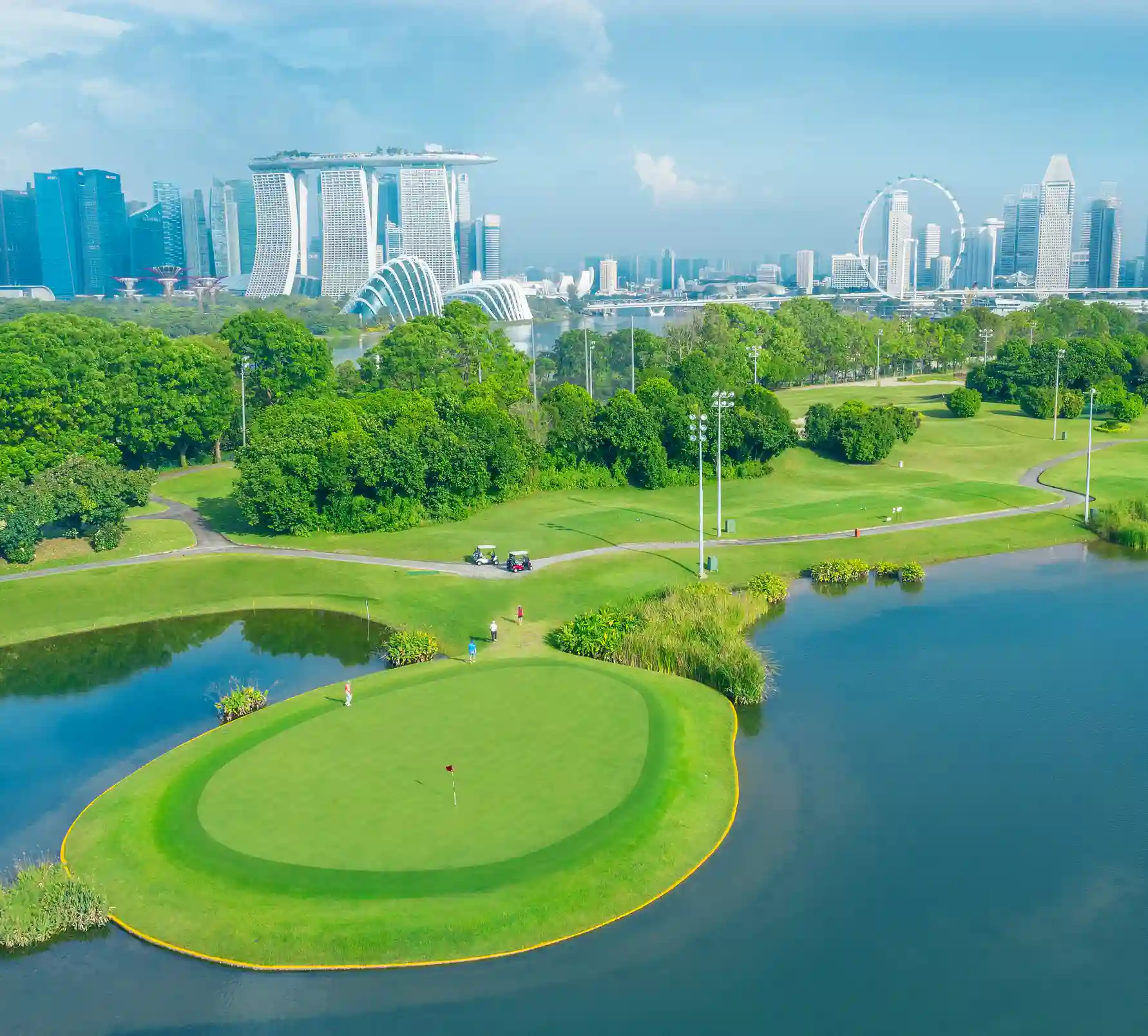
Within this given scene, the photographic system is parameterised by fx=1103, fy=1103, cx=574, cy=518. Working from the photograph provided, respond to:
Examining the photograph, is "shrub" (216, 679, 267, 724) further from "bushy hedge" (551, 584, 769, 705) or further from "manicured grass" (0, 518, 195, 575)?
"manicured grass" (0, 518, 195, 575)

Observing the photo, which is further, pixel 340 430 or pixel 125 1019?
pixel 340 430

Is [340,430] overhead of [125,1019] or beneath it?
overhead

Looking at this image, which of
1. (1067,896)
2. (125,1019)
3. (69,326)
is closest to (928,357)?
(69,326)

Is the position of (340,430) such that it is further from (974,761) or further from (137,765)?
(974,761)

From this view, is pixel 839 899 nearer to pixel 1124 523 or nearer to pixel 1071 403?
pixel 1124 523

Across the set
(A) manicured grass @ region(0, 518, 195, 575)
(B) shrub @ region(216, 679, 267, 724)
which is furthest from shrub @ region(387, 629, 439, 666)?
(A) manicured grass @ region(0, 518, 195, 575)

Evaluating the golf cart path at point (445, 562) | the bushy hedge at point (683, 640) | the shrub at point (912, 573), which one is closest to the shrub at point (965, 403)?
the golf cart path at point (445, 562)

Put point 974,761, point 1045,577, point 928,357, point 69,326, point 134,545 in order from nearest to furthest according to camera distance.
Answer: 1. point 974,761
2. point 1045,577
3. point 134,545
4. point 69,326
5. point 928,357
